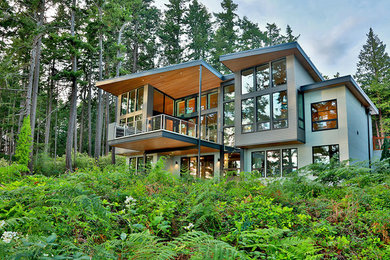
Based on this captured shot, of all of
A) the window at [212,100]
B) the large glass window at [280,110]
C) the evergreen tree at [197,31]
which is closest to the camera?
the large glass window at [280,110]

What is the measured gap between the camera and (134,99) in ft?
60.5

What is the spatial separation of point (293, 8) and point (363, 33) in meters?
23.3

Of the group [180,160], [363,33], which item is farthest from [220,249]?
[363,33]

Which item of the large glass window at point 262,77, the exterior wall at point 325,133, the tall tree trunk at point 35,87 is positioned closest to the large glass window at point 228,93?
the large glass window at point 262,77

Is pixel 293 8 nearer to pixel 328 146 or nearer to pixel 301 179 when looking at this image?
pixel 328 146

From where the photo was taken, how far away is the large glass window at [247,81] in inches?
578

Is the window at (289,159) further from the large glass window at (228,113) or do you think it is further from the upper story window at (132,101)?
the upper story window at (132,101)

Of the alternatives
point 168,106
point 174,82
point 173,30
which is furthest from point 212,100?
point 173,30

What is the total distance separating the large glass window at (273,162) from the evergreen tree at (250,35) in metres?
18.7

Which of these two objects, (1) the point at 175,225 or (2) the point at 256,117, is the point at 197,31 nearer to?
(2) the point at 256,117

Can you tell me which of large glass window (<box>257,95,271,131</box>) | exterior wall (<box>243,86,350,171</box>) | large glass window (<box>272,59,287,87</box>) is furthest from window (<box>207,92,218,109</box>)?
exterior wall (<box>243,86,350,171</box>)

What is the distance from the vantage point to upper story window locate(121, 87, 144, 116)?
18016mm

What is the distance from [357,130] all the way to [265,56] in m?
6.41

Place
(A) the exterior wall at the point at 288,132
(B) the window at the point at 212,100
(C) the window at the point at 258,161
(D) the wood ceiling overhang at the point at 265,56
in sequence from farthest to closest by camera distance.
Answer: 1. (B) the window at the point at 212,100
2. (C) the window at the point at 258,161
3. (D) the wood ceiling overhang at the point at 265,56
4. (A) the exterior wall at the point at 288,132
